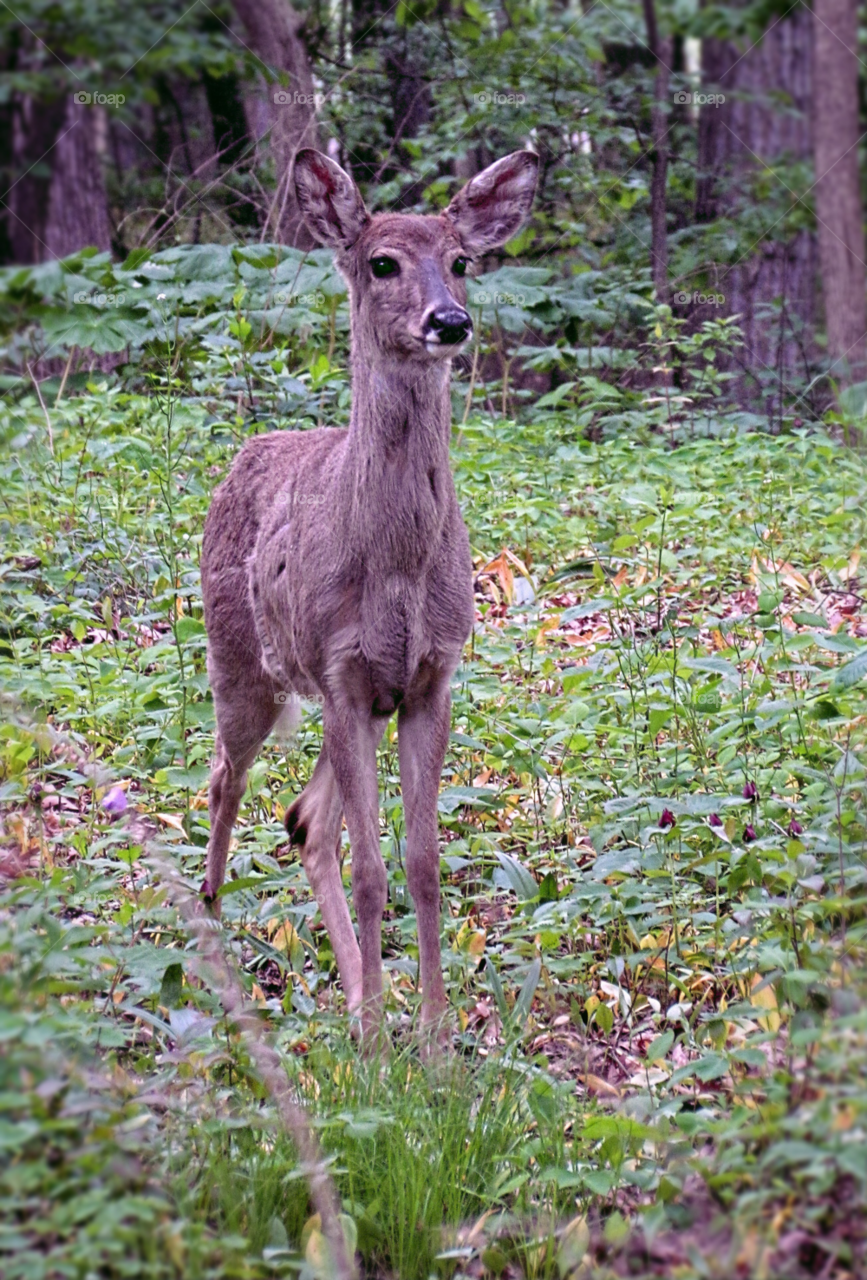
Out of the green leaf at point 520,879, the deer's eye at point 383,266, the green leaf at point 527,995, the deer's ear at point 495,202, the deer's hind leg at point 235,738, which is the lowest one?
the green leaf at point 527,995

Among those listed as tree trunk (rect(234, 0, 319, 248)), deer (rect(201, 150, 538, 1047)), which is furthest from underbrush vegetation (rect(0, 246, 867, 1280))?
tree trunk (rect(234, 0, 319, 248))

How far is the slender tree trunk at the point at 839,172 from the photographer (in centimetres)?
1280

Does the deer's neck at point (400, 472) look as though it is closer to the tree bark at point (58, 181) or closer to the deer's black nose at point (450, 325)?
the deer's black nose at point (450, 325)

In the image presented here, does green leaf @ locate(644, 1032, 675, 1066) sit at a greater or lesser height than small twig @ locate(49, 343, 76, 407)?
lesser

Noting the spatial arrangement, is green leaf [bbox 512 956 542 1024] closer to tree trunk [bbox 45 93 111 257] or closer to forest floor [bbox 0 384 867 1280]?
forest floor [bbox 0 384 867 1280]

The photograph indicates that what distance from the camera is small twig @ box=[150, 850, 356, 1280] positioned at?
10.5ft

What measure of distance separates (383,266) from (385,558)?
0.93 meters

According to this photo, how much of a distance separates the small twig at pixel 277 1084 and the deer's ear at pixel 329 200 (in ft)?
7.19

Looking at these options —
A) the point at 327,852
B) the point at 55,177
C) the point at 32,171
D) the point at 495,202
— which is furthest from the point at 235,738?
the point at 32,171

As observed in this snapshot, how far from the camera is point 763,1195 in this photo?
2521 millimetres

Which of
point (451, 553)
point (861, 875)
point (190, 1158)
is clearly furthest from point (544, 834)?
point (190, 1158)

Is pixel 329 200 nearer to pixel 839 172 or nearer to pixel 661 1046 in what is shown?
pixel 661 1046

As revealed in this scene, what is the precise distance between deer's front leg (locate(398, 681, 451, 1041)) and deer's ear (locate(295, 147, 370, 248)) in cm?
153

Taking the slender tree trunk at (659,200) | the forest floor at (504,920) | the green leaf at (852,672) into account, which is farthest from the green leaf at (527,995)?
the slender tree trunk at (659,200)
